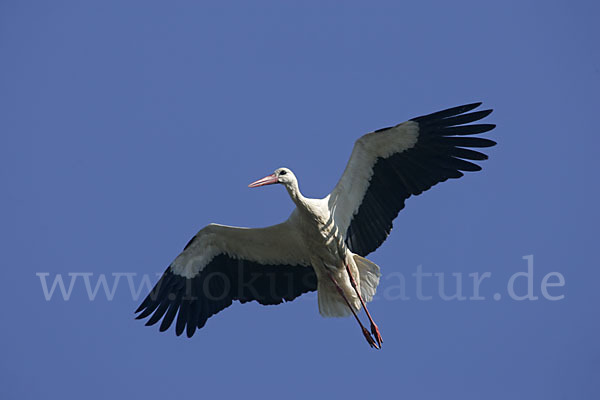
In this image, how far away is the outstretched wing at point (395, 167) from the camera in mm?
9219

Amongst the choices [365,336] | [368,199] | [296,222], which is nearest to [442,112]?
[368,199]

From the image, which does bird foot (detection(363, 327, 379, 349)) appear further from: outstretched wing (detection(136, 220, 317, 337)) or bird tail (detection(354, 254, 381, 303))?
outstretched wing (detection(136, 220, 317, 337))

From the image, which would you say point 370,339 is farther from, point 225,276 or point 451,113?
point 451,113

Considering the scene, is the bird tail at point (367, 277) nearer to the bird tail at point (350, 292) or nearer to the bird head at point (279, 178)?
the bird tail at point (350, 292)

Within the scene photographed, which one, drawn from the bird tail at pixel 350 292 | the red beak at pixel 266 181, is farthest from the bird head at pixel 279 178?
the bird tail at pixel 350 292

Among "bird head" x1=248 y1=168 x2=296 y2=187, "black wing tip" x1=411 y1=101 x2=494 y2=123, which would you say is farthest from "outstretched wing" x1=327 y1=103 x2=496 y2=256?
"bird head" x1=248 y1=168 x2=296 y2=187

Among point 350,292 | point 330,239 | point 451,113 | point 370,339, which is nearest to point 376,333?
point 370,339

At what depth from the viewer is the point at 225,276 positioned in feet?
32.9

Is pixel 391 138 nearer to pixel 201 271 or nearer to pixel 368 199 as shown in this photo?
pixel 368 199

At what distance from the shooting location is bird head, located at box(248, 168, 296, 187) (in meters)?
9.23

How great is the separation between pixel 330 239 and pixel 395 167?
0.98 m

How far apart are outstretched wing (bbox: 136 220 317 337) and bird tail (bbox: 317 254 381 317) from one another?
0.22 meters

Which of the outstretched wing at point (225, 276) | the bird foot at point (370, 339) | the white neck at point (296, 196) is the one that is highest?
the white neck at point (296, 196)

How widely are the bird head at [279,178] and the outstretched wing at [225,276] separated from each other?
0.58 meters
